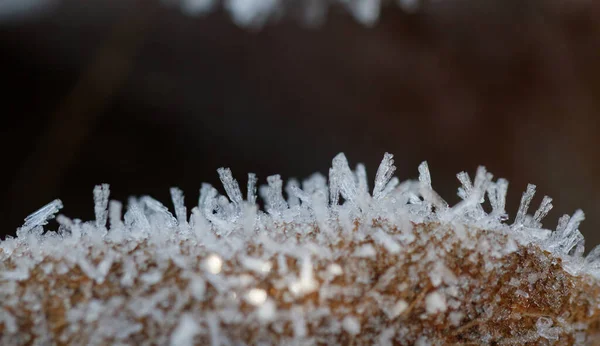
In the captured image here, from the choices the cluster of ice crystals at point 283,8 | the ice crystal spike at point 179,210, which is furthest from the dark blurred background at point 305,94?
the ice crystal spike at point 179,210

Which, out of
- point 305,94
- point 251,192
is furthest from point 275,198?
point 305,94

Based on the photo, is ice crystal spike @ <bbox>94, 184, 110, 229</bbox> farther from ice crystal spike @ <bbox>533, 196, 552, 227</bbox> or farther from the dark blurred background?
the dark blurred background

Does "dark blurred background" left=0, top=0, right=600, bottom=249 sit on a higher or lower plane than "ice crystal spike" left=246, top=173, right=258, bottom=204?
higher

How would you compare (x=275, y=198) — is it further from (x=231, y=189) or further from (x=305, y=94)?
(x=305, y=94)

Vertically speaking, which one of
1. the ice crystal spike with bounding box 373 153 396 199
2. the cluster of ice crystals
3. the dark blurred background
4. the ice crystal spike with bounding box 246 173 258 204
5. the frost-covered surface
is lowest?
the frost-covered surface

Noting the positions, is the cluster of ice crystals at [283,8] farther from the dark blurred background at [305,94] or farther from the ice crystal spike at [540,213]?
the ice crystal spike at [540,213]

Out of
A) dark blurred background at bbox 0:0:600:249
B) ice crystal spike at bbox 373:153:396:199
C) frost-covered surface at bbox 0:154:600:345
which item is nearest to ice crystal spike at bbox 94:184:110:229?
frost-covered surface at bbox 0:154:600:345

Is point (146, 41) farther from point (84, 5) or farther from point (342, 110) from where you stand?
point (342, 110)
